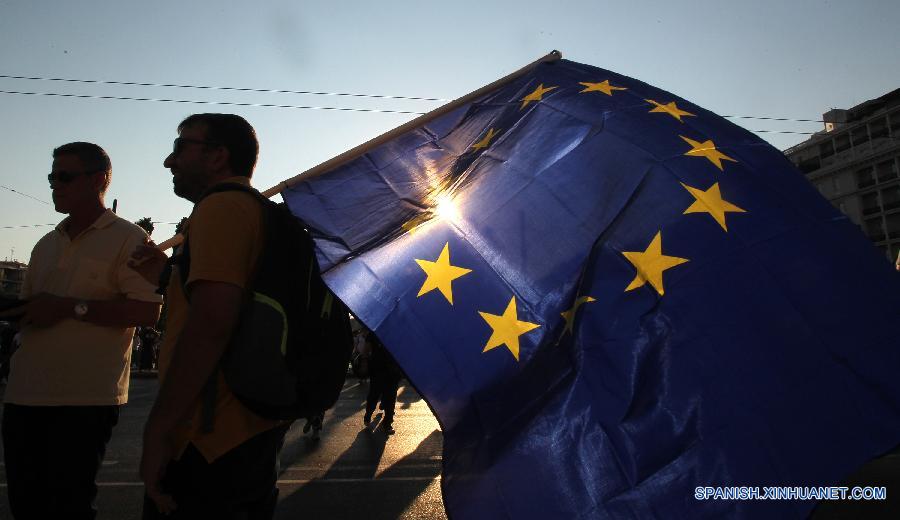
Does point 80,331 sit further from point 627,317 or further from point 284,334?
point 627,317

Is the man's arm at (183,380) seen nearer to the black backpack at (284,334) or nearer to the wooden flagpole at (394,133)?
the black backpack at (284,334)

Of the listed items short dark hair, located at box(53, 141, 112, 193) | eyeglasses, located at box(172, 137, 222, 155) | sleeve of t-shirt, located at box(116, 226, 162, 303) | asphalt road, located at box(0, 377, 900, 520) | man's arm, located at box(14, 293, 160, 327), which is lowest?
asphalt road, located at box(0, 377, 900, 520)

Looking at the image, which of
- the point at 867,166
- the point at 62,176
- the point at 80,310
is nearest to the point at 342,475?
the point at 80,310

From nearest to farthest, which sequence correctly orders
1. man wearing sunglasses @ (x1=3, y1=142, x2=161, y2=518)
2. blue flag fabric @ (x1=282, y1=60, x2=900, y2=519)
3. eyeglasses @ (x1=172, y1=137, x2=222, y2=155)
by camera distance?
blue flag fabric @ (x1=282, y1=60, x2=900, y2=519) → eyeglasses @ (x1=172, y1=137, x2=222, y2=155) → man wearing sunglasses @ (x1=3, y1=142, x2=161, y2=518)

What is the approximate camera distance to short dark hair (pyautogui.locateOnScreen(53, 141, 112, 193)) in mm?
2932

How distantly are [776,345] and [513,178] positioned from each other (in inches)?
45.5

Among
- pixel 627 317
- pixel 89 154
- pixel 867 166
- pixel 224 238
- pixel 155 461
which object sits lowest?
pixel 155 461

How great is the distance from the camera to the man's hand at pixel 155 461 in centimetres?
157

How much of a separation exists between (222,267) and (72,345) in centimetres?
149

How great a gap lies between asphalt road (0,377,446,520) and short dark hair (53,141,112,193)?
9.52 feet

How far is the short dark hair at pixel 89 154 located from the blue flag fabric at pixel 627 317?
1.16 metres

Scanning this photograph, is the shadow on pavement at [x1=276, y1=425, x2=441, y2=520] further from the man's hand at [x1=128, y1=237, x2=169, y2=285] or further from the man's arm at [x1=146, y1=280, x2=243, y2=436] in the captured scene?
the man's arm at [x1=146, y1=280, x2=243, y2=436]

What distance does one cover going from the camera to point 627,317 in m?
1.99

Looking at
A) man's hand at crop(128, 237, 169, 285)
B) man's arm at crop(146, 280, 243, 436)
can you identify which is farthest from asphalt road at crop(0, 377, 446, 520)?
man's arm at crop(146, 280, 243, 436)
